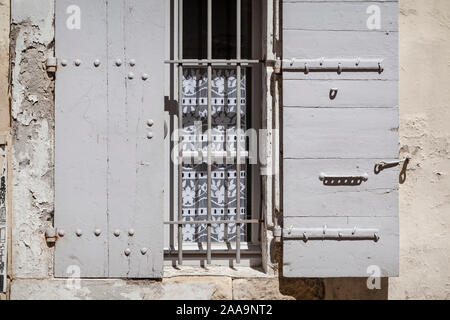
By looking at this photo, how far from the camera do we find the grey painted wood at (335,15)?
3.00 metres

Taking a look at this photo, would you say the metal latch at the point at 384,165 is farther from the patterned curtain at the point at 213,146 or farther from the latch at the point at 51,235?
the latch at the point at 51,235

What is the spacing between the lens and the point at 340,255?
2992mm

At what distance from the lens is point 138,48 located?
3.02 meters

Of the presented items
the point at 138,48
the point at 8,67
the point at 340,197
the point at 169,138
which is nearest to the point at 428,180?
the point at 340,197

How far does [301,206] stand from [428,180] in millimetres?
819

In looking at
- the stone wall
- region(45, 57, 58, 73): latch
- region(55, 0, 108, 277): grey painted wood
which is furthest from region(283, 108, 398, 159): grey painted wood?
region(45, 57, 58, 73): latch

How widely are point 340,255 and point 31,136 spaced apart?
187cm

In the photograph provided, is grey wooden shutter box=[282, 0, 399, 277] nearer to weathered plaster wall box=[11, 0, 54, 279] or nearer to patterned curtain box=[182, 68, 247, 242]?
patterned curtain box=[182, 68, 247, 242]

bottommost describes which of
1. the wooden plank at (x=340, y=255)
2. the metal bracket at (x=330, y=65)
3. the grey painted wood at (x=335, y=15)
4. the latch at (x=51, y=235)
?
the wooden plank at (x=340, y=255)

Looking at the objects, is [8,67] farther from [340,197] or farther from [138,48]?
[340,197]

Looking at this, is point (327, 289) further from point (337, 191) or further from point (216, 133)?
point (216, 133)

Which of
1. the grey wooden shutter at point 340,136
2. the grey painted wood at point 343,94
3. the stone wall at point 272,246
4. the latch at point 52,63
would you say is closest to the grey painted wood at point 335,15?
the grey wooden shutter at point 340,136

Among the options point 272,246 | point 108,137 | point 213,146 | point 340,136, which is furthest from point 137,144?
point 340,136

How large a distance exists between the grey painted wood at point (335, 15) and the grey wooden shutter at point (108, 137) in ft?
2.44
